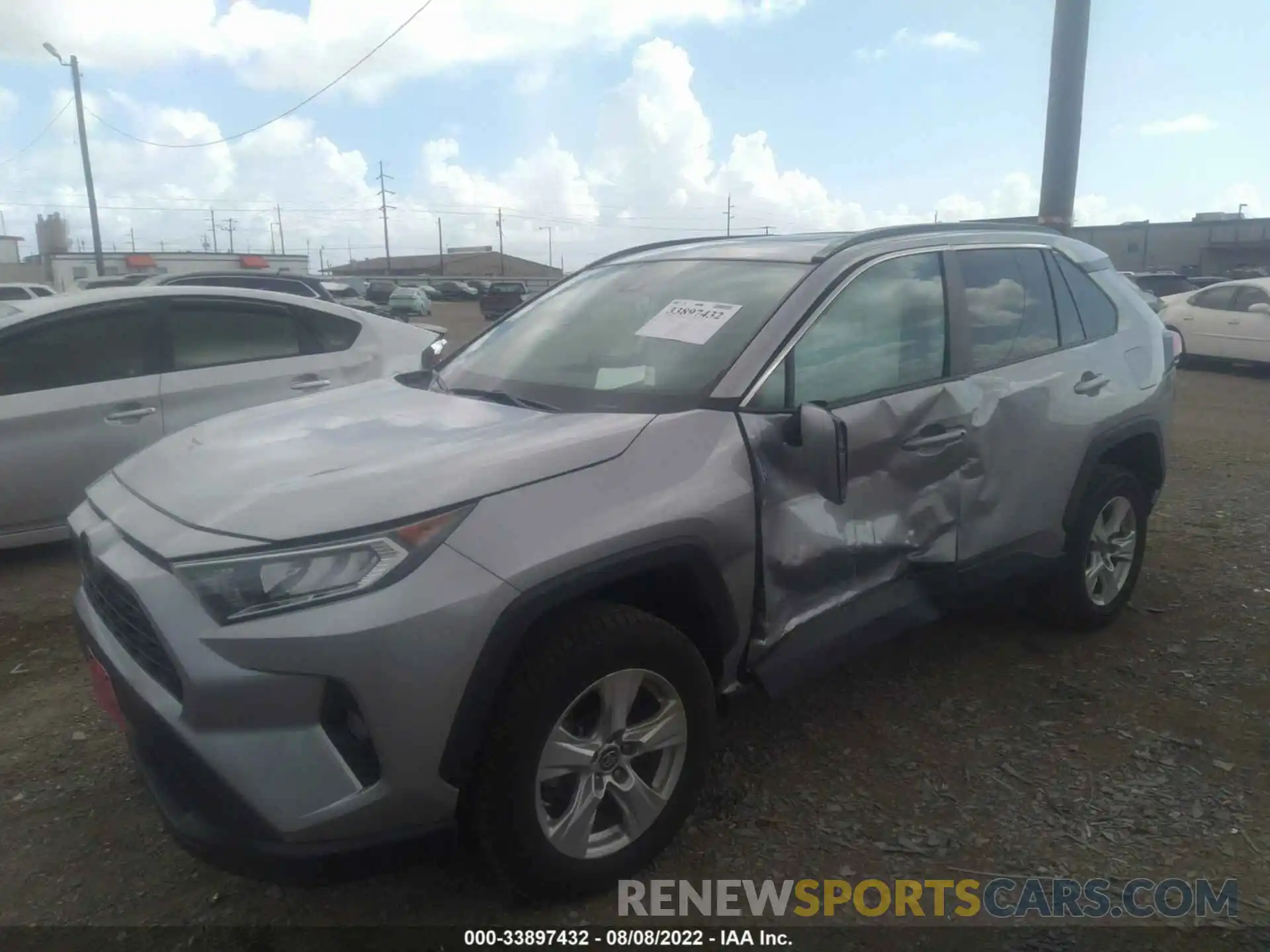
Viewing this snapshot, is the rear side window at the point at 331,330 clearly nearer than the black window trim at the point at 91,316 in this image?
No

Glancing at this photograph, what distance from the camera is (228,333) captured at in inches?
215

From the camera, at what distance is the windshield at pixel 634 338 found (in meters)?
2.87

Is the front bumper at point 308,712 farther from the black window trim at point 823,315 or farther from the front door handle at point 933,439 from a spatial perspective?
the front door handle at point 933,439

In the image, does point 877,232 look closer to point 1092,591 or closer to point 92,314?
point 1092,591

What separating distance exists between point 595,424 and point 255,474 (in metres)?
0.88

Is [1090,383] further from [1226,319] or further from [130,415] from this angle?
[1226,319]

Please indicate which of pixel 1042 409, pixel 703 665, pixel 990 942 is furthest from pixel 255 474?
pixel 1042 409

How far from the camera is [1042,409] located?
3.65 metres

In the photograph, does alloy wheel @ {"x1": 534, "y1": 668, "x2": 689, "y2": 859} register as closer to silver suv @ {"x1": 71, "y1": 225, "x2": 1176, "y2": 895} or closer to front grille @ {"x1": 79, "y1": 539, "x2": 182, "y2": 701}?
silver suv @ {"x1": 71, "y1": 225, "x2": 1176, "y2": 895}

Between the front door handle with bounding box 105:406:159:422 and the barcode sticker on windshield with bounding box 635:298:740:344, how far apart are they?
316 centimetres

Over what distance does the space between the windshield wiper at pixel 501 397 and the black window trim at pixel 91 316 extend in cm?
266

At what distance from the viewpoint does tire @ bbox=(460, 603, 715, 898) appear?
218cm

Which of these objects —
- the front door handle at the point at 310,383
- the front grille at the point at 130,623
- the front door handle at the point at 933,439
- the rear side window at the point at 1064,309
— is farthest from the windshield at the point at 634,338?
the front door handle at the point at 310,383

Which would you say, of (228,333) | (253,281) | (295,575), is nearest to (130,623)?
(295,575)
